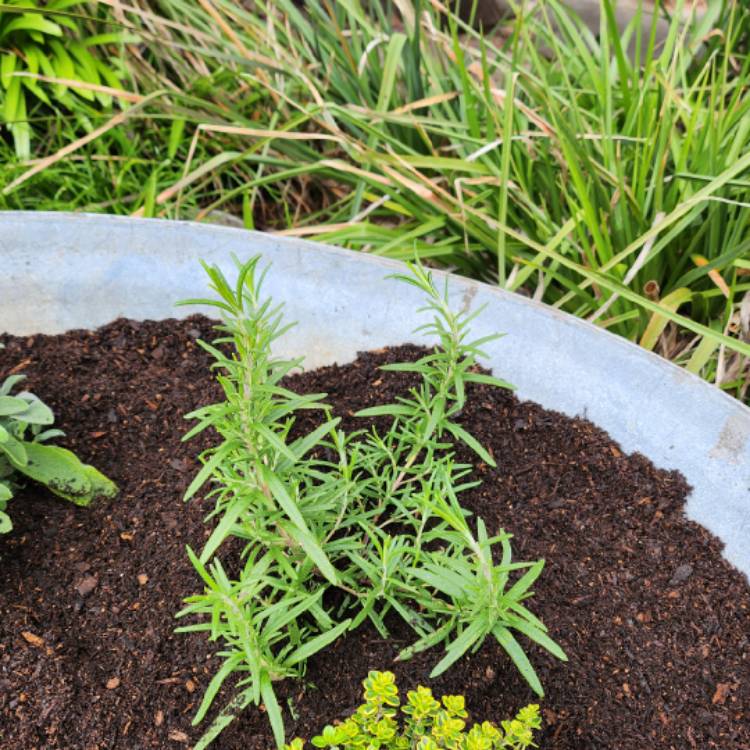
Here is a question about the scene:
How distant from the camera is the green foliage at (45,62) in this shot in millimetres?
2258

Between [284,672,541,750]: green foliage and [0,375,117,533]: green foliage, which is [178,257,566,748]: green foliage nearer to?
[284,672,541,750]: green foliage

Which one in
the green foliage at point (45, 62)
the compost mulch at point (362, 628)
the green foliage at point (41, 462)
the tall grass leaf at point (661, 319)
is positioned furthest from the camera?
the green foliage at point (45, 62)

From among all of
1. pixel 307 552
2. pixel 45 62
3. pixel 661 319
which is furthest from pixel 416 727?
pixel 45 62

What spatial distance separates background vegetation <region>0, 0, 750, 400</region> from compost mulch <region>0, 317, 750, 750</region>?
31 centimetres

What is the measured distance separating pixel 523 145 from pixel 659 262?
15.4 inches

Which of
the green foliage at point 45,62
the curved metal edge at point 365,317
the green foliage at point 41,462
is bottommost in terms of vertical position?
the green foliage at point 45,62

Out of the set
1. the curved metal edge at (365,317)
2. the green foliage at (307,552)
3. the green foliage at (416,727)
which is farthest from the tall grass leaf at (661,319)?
the green foliage at (416,727)

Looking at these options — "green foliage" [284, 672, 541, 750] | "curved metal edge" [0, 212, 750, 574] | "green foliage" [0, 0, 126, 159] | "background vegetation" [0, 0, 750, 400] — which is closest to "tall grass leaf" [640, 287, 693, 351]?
"background vegetation" [0, 0, 750, 400]

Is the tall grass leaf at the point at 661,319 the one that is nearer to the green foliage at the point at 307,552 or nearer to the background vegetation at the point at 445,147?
the background vegetation at the point at 445,147

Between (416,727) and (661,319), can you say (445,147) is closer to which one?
(661,319)

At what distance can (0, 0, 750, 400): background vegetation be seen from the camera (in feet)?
5.50

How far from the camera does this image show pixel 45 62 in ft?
7.66

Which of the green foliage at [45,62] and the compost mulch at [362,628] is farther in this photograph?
the green foliage at [45,62]

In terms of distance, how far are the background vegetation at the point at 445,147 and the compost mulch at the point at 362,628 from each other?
315mm
